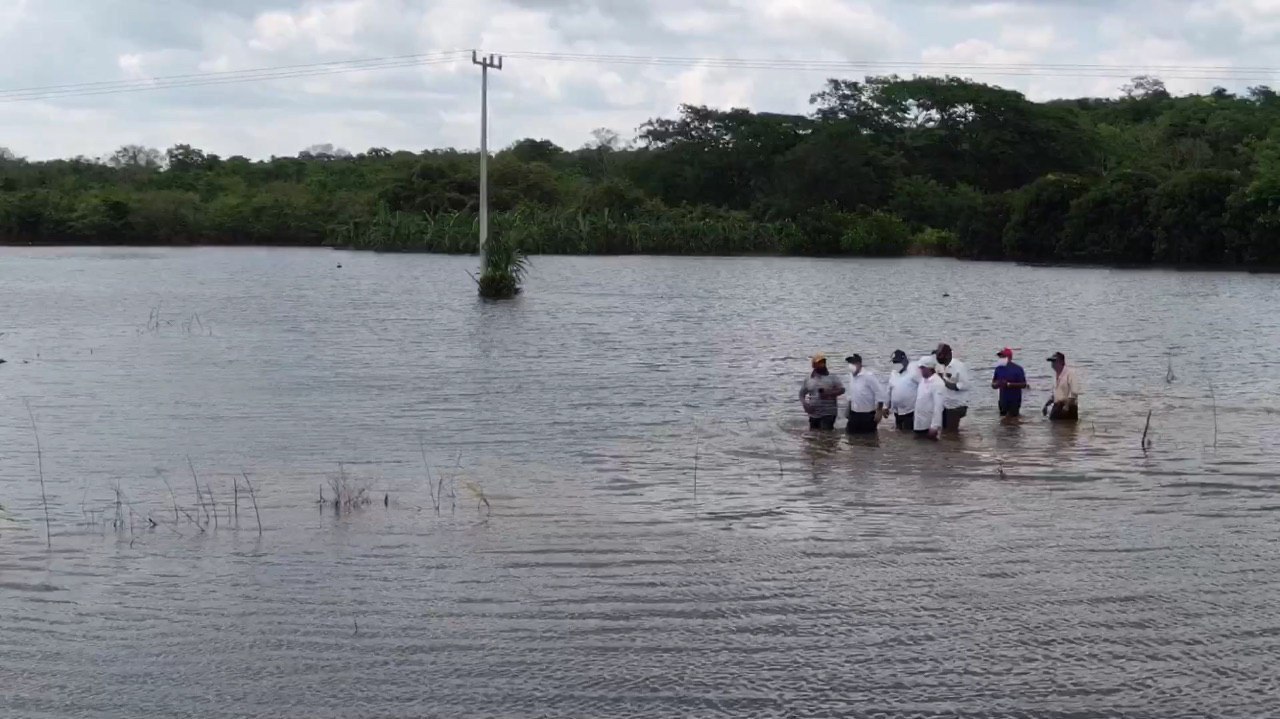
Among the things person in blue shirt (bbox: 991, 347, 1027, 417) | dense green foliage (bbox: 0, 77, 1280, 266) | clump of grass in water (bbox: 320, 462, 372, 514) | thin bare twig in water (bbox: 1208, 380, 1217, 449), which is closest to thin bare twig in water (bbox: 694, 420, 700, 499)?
clump of grass in water (bbox: 320, 462, 372, 514)

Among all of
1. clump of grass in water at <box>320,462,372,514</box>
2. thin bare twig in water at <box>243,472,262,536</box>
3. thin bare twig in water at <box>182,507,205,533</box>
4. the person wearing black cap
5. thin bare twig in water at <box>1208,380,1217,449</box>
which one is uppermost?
the person wearing black cap

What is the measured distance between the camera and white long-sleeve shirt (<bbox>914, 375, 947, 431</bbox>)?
2098 cm

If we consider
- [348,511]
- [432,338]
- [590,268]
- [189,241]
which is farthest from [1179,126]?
[348,511]

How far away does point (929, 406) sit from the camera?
69.1 ft

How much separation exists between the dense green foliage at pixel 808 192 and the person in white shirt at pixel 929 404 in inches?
2823

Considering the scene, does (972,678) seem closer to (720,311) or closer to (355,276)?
(720,311)

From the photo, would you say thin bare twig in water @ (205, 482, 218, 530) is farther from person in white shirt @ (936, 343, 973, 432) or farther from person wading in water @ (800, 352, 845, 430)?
person in white shirt @ (936, 343, 973, 432)

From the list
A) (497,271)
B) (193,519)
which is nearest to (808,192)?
(497,271)

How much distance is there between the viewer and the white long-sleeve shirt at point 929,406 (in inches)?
826

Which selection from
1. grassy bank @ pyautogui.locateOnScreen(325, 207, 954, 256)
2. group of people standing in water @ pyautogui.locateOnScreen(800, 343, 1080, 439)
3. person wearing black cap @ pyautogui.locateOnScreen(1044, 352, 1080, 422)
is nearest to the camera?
group of people standing in water @ pyautogui.locateOnScreen(800, 343, 1080, 439)

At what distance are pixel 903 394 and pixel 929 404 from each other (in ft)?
2.29

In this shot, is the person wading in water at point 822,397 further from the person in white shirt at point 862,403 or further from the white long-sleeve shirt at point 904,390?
the white long-sleeve shirt at point 904,390

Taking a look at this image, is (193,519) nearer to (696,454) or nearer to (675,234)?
(696,454)

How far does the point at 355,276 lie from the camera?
79.4 m
